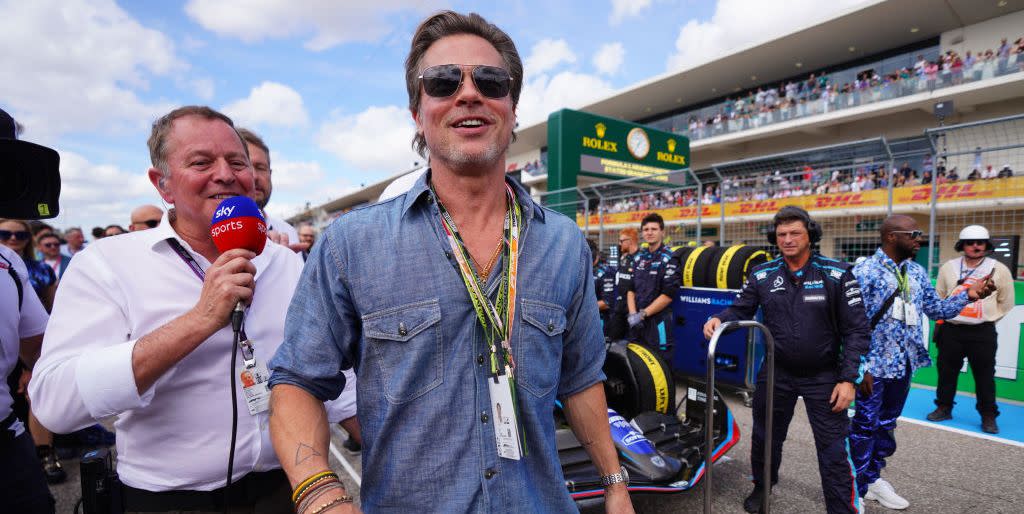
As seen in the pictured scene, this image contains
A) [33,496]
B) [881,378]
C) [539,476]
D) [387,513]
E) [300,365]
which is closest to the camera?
[300,365]

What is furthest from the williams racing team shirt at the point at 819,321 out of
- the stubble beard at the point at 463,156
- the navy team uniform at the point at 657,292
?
the stubble beard at the point at 463,156

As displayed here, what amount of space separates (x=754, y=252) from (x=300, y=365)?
242 inches

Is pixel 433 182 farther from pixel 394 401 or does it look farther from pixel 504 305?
pixel 394 401

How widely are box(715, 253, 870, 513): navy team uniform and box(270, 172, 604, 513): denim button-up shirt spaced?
2.83 meters

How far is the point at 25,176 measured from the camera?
5.16 ft

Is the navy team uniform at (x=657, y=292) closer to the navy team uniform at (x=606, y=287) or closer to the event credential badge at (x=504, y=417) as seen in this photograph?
the navy team uniform at (x=606, y=287)

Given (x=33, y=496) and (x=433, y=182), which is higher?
(x=433, y=182)

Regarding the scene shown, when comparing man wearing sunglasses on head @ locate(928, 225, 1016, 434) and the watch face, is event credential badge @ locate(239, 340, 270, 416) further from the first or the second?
the watch face

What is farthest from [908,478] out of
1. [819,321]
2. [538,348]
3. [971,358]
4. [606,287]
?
[538,348]

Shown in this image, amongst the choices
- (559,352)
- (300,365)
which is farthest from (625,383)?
(300,365)

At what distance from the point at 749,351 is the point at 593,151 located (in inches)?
251

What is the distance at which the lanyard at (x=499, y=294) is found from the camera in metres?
1.28

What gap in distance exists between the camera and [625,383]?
3.99 m

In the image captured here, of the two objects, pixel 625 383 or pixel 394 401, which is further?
pixel 625 383
